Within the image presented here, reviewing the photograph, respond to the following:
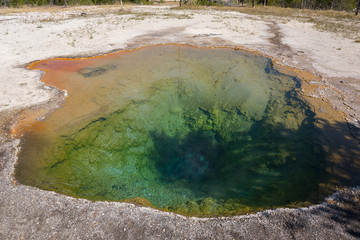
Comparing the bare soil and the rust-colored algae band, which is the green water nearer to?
the rust-colored algae band

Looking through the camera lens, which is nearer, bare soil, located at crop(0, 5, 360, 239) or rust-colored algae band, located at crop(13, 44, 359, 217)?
bare soil, located at crop(0, 5, 360, 239)

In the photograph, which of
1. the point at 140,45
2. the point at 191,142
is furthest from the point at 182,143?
the point at 140,45

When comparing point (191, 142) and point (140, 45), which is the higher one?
point (140, 45)

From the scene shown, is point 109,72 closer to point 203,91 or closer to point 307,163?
point 203,91

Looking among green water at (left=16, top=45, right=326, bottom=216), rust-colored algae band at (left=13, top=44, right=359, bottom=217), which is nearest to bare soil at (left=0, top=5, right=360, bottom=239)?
rust-colored algae band at (left=13, top=44, right=359, bottom=217)

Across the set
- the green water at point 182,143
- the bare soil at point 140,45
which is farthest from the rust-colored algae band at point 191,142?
the bare soil at point 140,45

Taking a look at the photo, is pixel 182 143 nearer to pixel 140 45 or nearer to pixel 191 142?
pixel 191 142
